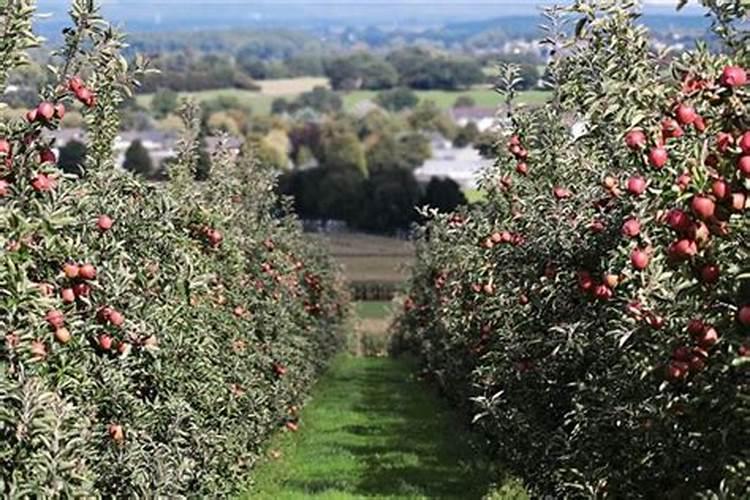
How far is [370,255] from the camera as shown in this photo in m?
67.0

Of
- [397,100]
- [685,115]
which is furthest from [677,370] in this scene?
[397,100]

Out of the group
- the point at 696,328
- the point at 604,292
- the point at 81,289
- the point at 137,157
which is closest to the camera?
the point at 696,328

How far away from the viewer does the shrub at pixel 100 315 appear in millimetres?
5258

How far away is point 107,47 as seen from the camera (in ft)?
23.8

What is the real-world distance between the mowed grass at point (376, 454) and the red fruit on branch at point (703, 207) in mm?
8944

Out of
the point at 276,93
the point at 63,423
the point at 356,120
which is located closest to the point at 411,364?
the point at 63,423

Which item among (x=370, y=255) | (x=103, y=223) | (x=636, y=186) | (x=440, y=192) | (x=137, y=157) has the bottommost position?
(x=370, y=255)

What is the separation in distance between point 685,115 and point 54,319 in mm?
3107

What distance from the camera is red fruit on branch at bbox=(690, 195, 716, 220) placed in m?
4.54

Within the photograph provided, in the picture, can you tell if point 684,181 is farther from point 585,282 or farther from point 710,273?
A: point 585,282

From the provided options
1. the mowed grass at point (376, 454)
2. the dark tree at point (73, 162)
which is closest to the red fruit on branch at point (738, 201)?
the dark tree at point (73, 162)

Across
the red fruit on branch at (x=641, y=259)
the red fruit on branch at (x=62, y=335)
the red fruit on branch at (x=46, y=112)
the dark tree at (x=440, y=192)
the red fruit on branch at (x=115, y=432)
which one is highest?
the red fruit on branch at (x=46, y=112)

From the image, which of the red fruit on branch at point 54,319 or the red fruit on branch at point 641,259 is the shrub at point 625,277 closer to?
the red fruit on branch at point 641,259

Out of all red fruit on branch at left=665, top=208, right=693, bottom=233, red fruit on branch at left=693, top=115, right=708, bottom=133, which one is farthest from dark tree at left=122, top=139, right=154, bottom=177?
red fruit on branch at left=665, top=208, right=693, bottom=233
